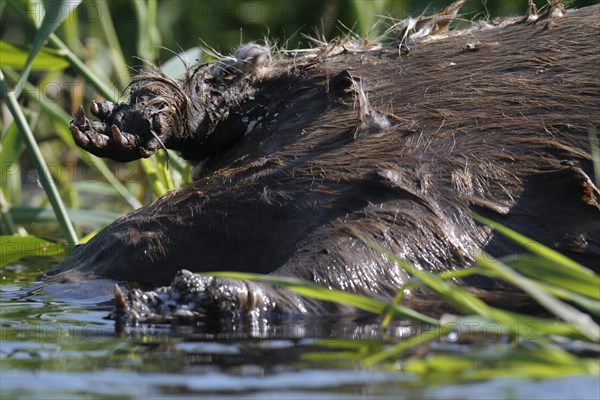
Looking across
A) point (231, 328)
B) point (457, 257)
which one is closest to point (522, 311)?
point (457, 257)

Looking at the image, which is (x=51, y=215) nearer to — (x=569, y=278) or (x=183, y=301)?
(x=183, y=301)

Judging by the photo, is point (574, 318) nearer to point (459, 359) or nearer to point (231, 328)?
point (459, 359)

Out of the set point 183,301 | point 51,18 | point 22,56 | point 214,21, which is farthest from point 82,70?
point 214,21

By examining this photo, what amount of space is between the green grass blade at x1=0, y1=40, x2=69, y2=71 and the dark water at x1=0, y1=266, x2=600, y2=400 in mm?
1899

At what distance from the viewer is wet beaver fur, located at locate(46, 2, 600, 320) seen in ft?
11.2

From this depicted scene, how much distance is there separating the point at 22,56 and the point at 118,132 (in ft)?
4.02

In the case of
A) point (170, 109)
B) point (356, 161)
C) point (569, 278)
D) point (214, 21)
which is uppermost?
point (214, 21)

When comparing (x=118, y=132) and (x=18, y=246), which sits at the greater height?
(x=118, y=132)

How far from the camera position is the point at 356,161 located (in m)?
3.70

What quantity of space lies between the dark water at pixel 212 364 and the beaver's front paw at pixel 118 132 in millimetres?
837

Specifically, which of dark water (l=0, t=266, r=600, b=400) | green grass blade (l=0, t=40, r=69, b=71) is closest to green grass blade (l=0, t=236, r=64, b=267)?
green grass blade (l=0, t=40, r=69, b=71)

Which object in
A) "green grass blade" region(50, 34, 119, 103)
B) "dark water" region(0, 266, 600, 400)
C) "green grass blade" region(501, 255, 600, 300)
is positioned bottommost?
"dark water" region(0, 266, 600, 400)

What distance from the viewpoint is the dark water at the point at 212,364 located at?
2215 mm

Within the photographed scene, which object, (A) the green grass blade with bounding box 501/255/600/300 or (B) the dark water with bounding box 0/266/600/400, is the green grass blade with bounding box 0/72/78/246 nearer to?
(B) the dark water with bounding box 0/266/600/400
